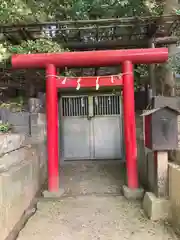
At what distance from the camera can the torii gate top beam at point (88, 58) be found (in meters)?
5.77

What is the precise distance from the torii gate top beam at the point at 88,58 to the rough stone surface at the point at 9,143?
1748mm

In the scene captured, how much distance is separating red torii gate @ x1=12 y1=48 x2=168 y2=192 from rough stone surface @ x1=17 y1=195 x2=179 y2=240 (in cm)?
59

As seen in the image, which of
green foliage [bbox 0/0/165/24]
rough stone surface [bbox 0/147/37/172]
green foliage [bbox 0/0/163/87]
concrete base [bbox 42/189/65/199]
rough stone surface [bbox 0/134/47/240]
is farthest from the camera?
green foliage [bbox 0/0/165/24]

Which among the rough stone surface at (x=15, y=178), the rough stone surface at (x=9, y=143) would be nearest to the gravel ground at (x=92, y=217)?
the rough stone surface at (x=15, y=178)

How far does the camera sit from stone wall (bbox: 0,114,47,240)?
12.1 ft

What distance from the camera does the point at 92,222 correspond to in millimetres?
4637

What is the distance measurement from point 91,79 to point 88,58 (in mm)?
468

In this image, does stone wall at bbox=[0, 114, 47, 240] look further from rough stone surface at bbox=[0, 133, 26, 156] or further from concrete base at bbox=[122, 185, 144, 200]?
concrete base at bbox=[122, 185, 144, 200]

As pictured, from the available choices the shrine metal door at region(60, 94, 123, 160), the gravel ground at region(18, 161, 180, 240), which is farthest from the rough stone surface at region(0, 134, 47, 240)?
the shrine metal door at region(60, 94, 123, 160)

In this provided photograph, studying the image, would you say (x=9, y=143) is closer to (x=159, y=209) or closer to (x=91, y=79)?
(x=91, y=79)

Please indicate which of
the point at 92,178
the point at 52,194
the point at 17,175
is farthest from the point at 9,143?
the point at 92,178

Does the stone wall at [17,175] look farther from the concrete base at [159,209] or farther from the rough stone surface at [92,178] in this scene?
the concrete base at [159,209]

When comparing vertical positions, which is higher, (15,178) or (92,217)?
(15,178)

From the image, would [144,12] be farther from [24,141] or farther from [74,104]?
[24,141]
